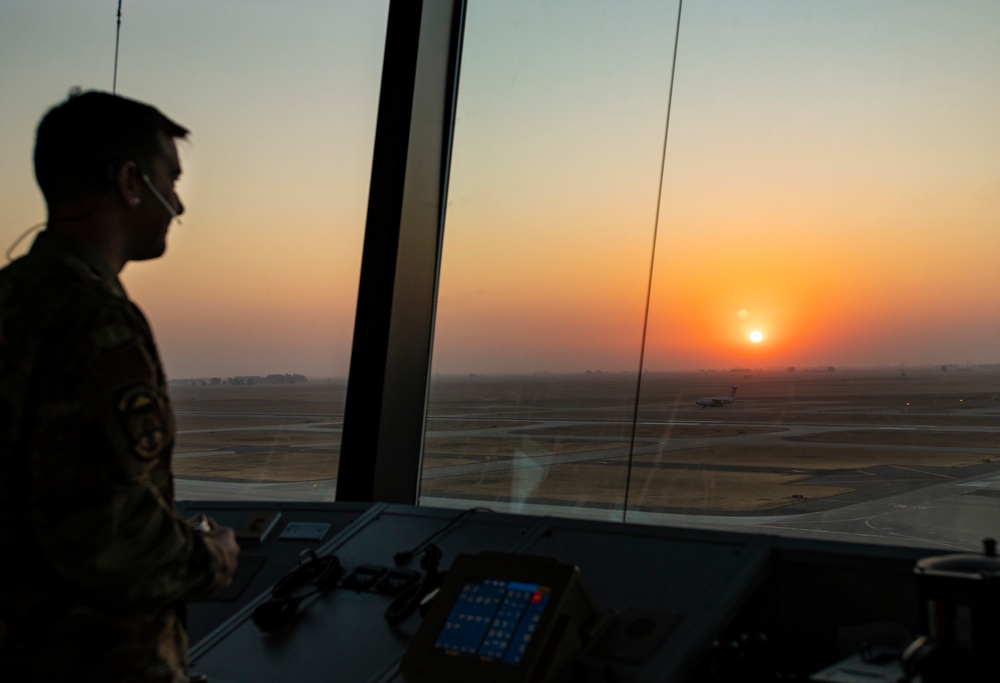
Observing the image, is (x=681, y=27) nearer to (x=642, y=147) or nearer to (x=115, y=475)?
Answer: (x=642, y=147)

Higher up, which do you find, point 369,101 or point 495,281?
point 369,101

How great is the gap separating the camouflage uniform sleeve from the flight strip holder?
47 cm

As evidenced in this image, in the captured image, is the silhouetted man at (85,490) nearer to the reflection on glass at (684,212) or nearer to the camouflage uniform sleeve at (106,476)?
the camouflage uniform sleeve at (106,476)

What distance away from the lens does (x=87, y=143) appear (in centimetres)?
112

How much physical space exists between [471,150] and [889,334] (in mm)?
2005

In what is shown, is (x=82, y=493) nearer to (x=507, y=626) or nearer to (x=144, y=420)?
(x=144, y=420)

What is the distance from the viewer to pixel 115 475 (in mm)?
962

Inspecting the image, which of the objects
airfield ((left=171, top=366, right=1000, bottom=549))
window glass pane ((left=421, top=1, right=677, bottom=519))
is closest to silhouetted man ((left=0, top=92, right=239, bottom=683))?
airfield ((left=171, top=366, right=1000, bottom=549))

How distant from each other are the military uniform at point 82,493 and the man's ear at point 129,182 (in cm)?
12

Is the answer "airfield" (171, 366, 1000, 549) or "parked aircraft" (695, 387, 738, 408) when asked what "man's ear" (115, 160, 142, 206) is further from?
"parked aircraft" (695, 387, 738, 408)

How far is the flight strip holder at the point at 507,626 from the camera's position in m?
1.30

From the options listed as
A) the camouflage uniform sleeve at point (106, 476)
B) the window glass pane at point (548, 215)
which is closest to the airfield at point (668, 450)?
the window glass pane at point (548, 215)

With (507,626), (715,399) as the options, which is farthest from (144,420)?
(715,399)

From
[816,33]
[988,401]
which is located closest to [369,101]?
[816,33]
